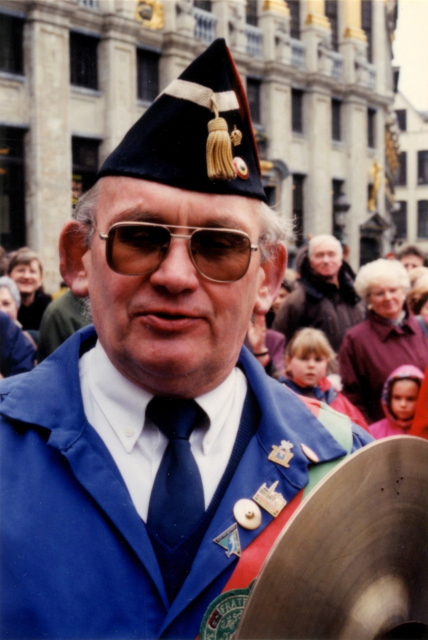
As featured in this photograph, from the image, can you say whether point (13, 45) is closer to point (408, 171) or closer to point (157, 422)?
→ point (408, 171)

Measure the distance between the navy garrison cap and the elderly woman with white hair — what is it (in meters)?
2.96

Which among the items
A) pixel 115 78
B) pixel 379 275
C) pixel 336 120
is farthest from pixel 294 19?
pixel 379 275

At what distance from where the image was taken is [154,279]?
1440 millimetres

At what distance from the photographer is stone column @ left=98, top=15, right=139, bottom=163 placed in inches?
629

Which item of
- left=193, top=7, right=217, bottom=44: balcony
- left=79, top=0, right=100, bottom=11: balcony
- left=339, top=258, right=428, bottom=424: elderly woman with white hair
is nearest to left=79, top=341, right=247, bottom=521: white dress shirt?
left=339, top=258, right=428, bottom=424: elderly woman with white hair

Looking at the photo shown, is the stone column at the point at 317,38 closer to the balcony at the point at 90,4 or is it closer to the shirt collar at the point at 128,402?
the balcony at the point at 90,4

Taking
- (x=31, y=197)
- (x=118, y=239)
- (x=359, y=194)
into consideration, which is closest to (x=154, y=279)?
(x=118, y=239)

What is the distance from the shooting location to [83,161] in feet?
50.8

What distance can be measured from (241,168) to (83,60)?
51.0 ft

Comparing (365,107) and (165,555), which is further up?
(365,107)

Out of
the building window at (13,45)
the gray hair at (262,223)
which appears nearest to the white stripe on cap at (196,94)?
the gray hair at (262,223)

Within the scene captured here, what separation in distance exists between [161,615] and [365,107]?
23.7 meters

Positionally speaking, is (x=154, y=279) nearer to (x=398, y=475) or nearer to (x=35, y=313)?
(x=398, y=475)

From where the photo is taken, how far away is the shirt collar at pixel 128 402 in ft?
5.05
